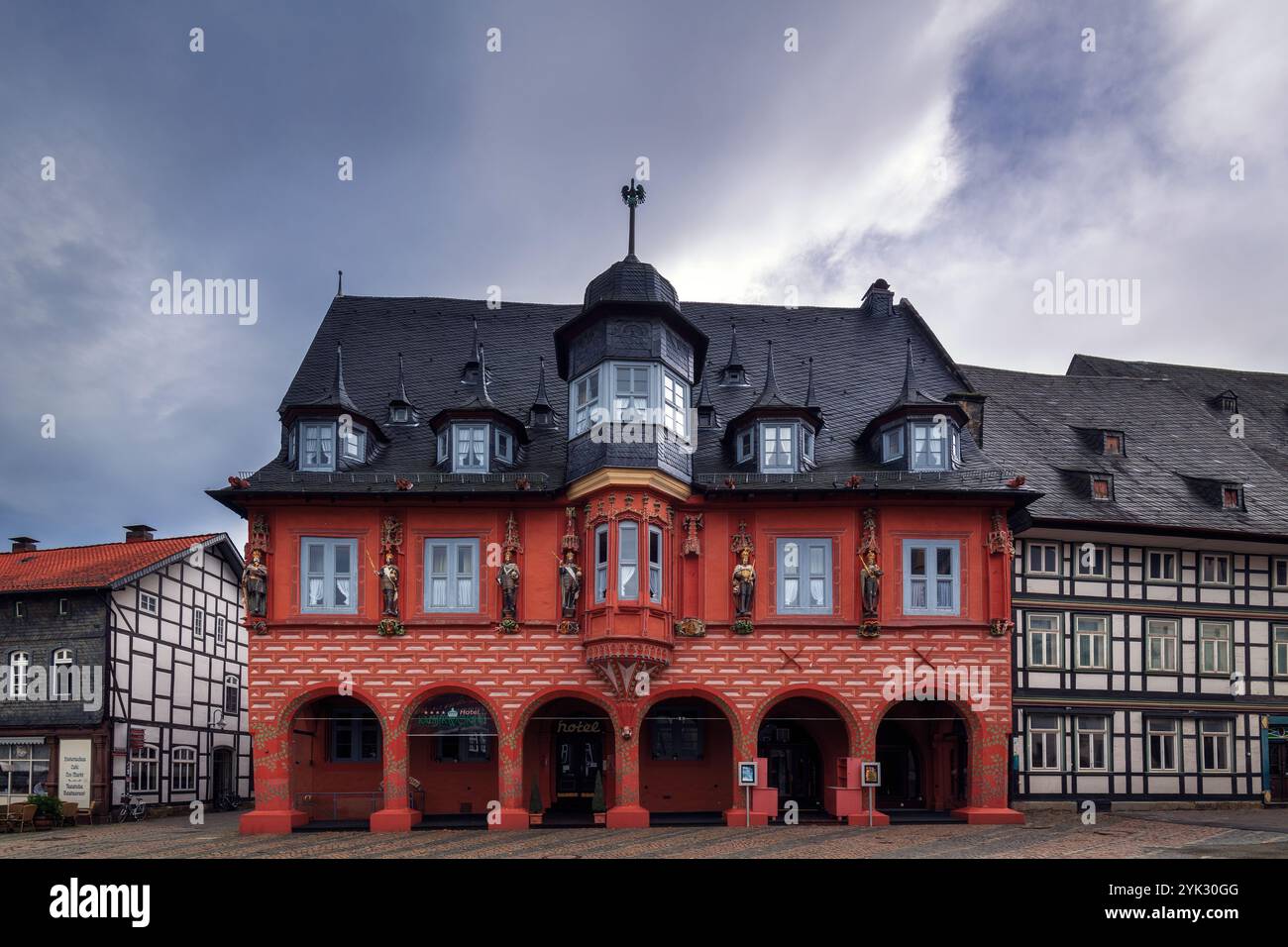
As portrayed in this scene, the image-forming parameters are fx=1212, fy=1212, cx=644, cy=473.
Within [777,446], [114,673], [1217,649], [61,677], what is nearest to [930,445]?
[777,446]

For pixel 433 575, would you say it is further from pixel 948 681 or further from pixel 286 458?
pixel 948 681

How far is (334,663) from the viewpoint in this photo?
27.3 m

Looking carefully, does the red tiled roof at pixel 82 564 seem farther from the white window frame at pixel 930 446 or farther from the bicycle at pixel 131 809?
the white window frame at pixel 930 446

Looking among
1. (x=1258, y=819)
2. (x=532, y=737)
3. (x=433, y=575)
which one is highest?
(x=433, y=575)

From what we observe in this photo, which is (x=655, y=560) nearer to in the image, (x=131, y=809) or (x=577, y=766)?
(x=577, y=766)

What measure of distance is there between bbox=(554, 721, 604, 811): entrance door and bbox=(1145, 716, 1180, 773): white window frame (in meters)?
15.0

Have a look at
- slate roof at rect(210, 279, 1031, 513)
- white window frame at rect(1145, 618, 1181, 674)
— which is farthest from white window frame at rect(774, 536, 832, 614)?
white window frame at rect(1145, 618, 1181, 674)

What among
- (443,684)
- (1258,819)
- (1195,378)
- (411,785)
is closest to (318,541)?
(443,684)

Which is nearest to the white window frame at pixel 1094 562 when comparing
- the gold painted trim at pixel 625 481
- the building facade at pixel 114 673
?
the gold painted trim at pixel 625 481

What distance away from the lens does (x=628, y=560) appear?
26.7 metres

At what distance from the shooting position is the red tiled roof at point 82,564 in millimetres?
35875

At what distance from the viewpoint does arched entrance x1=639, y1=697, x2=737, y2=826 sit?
29.2 metres

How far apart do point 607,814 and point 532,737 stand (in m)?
3.12

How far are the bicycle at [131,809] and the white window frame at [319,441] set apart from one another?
13.8 metres
